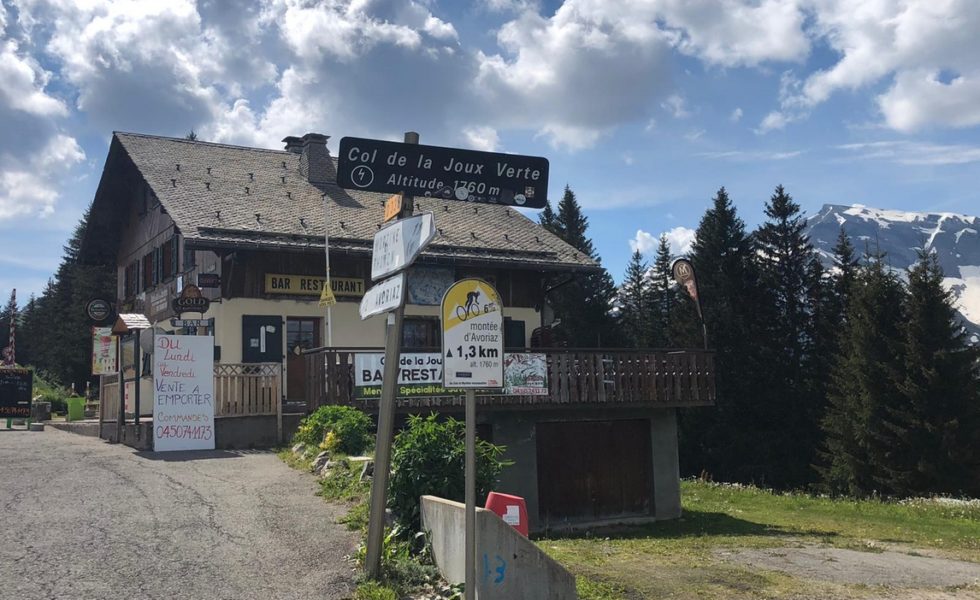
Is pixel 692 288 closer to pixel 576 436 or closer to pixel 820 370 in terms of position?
pixel 576 436

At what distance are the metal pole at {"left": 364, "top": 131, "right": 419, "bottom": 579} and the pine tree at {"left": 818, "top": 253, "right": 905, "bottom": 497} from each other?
27354 mm

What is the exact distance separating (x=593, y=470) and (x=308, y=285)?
9.00 metres

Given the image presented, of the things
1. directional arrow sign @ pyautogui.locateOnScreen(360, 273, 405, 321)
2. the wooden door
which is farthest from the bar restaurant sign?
directional arrow sign @ pyautogui.locateOnScreen(360, 273, 405, 321)

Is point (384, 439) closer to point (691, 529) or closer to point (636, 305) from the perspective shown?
point (691, 529)

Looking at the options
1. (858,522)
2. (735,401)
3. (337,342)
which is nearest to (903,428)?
(735,401)

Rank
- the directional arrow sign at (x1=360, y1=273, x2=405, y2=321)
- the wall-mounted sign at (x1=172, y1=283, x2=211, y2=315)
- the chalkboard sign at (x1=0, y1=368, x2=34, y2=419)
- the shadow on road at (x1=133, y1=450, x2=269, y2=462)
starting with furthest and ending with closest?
1. the chalkboard sign at (x1=0, y1=368, x2=34, y2=419)
2. the wall-mounted sign at (x1=172, y1=283, x2=211, y2=315)
3. the shadow on road at (x1=133, y1=450, x2=269, y2=462)
4. the directional arrow sign at (x1=360, y1=273, x2=405, y2=321)

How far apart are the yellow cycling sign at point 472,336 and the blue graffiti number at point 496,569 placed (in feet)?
4.73

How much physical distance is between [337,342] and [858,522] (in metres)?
13.0

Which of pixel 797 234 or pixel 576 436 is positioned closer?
pixel 576 436

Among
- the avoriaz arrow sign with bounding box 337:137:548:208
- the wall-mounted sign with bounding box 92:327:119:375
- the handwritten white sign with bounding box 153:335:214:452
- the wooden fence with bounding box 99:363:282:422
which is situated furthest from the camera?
the wall-mounted sign with bounding box 92:327:119:375

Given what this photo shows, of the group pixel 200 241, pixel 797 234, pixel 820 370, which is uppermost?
pixel 797 234

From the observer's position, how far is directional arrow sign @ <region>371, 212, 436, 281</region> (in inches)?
270

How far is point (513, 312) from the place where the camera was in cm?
2583

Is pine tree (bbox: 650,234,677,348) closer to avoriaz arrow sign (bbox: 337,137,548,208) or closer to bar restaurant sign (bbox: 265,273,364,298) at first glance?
bar restaurant sign (bbox: 265,273,364,298)
